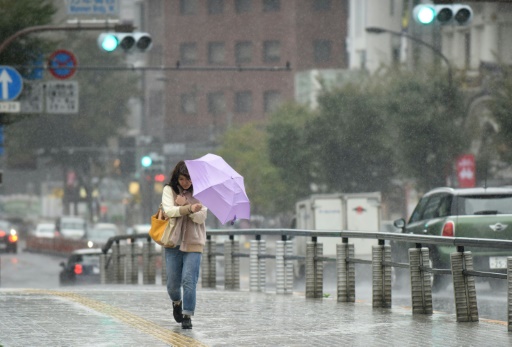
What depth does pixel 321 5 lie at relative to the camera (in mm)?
116875

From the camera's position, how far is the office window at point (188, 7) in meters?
120

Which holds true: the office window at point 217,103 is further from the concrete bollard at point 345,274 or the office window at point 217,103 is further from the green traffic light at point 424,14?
the concrete bollard at point 345,274

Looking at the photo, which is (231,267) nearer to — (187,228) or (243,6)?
(187,228)

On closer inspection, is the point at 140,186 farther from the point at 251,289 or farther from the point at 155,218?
the point at 155,218

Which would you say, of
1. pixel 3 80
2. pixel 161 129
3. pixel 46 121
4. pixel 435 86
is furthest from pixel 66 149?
pixel 3 80

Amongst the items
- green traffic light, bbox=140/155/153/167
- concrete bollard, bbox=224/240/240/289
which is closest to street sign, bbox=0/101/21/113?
concrete bollard, bbox=224/240/240/289

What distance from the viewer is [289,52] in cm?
11738

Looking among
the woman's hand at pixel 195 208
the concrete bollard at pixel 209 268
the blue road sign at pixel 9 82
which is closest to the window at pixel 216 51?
the blue road sign at pixel 9 82

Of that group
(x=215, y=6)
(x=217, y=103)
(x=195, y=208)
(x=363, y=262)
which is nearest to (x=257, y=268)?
(x=363, y=262)

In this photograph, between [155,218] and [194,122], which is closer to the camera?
[155,218]

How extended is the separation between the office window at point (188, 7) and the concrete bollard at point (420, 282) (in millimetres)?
104624

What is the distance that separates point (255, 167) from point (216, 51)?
33344 millimetres

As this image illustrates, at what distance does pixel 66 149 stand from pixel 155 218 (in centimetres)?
8074

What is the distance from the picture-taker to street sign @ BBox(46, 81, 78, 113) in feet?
130
